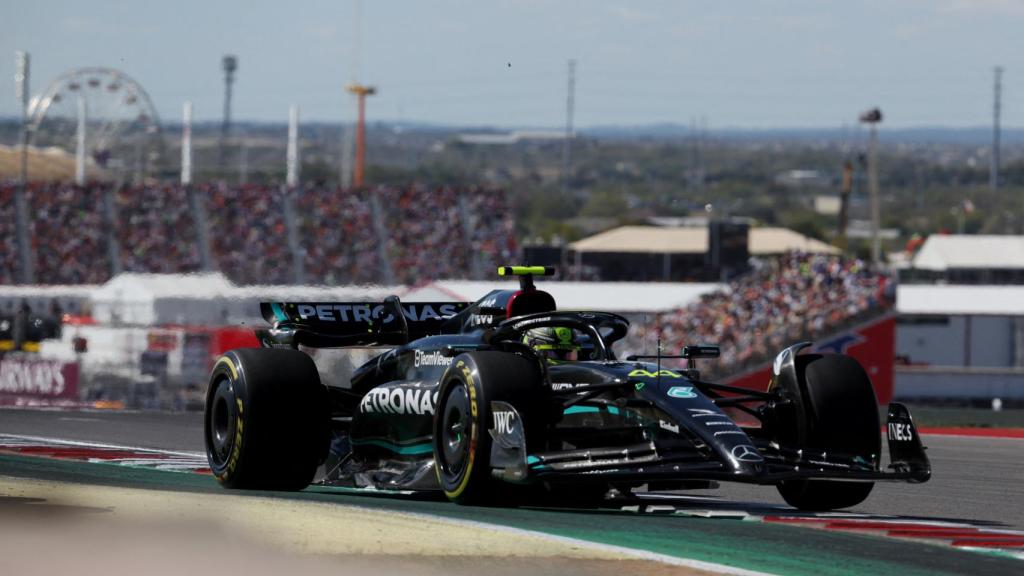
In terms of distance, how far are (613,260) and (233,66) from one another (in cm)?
8986

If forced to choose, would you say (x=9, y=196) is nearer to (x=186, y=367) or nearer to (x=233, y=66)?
(x=186, y=367)

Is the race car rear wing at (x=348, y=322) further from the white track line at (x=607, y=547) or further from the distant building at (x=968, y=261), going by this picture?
the distant building at (x=968, y=261)

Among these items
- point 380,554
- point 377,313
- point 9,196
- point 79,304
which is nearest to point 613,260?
point 9,196

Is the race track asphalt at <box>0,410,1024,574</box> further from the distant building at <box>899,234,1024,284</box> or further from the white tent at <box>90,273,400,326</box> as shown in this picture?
the distant building at <box>899,234,1024,284</box>

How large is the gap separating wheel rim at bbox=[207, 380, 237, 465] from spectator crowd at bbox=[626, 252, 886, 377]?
25.6 meters

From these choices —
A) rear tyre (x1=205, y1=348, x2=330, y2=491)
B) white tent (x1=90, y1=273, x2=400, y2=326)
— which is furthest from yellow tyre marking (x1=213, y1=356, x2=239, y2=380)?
white tent (x1=90, y1=273, x2=400, y2=326)

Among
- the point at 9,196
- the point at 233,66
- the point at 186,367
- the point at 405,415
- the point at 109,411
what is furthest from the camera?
the point at 233,66

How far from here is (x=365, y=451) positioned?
1198cm

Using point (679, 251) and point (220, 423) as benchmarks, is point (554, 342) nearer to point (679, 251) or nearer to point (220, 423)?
point (220, 423)

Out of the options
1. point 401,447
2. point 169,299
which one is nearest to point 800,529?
point 401,447

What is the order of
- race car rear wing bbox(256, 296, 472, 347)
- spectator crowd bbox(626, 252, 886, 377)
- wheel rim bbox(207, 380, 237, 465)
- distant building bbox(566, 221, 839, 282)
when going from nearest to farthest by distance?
wheel rim bbox(207, 380, 237, 465) → race car rear wing bbox(256, 296, 472, 347) → spectator crowd bbox(626, 252, 886, 377) → distant building bbox(566, 221, 839, 282)

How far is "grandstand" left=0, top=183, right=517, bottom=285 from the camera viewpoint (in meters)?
55.5

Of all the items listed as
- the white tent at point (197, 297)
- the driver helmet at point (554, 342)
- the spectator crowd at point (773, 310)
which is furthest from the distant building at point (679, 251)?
the driver helmet at point (554, 342)

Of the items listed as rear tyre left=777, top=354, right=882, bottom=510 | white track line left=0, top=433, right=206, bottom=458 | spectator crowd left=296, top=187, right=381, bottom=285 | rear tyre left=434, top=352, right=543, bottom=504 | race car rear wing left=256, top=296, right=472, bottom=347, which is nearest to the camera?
rear tyre left=434, top=352, right=543, bottom=504
